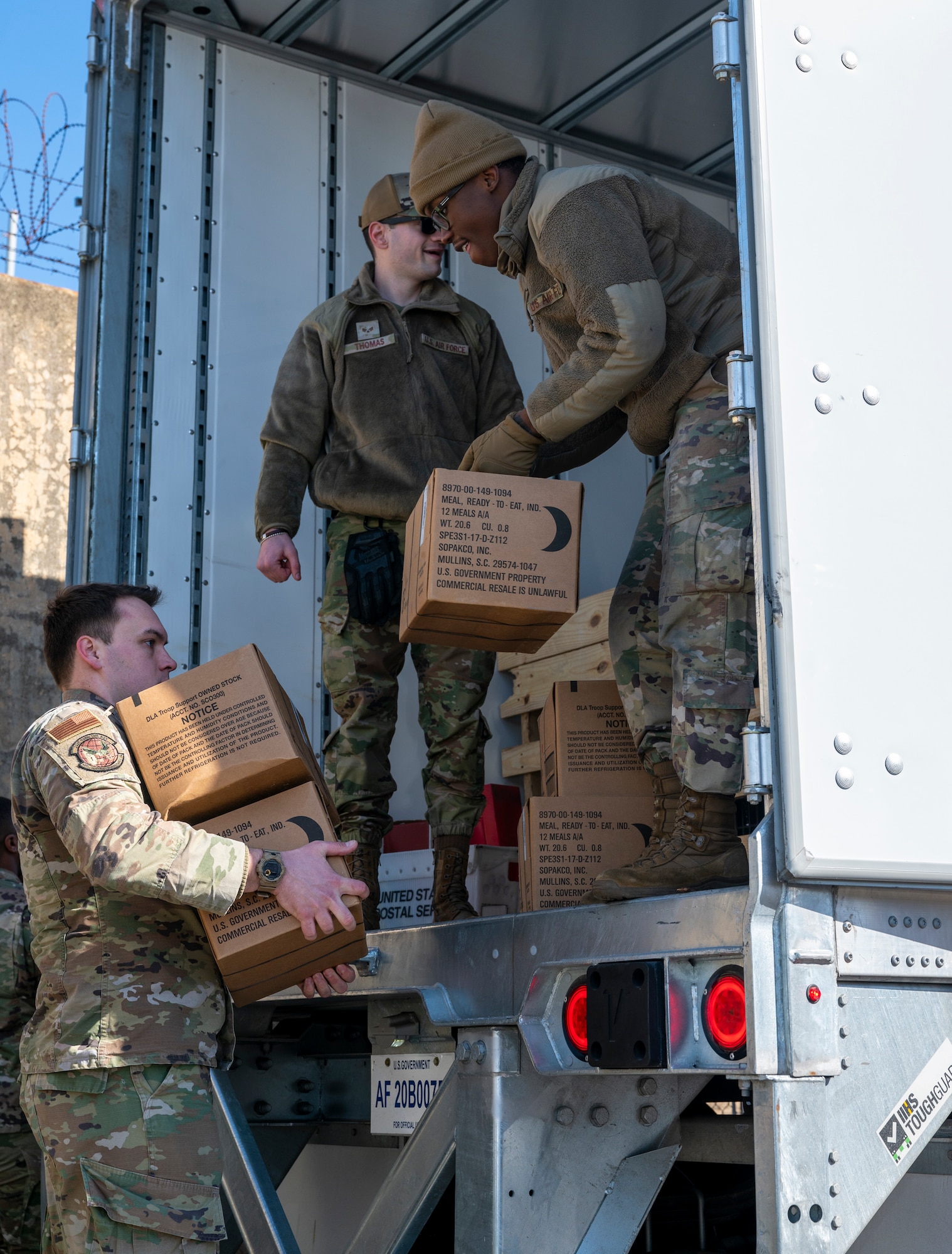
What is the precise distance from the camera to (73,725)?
247 cm

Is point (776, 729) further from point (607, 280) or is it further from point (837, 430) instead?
point (607, 280)

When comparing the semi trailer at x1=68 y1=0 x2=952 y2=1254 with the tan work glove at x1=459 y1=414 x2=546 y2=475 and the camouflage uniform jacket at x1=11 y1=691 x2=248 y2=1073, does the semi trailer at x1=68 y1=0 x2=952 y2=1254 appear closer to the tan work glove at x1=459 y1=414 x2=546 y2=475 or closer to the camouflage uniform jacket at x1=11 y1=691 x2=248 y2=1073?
the camouflage uniform jacket at x1=11 y1=691 x2=248 y2=1073

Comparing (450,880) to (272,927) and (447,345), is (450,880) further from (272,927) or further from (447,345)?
(447,345)

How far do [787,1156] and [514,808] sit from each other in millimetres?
2326

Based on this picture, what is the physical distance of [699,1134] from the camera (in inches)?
101

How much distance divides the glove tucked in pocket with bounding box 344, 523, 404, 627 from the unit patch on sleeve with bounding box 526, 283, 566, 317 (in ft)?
2.88

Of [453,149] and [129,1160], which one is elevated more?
[453,149]

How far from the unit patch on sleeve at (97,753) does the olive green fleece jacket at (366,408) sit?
125 centimetres

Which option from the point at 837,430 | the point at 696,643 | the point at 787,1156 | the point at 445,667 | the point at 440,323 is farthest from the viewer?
the point at 440,323

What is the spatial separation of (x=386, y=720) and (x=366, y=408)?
0.88m

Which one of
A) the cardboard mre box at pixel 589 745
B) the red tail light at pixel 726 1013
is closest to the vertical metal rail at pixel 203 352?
the cardboard mre box at pixel 589 745

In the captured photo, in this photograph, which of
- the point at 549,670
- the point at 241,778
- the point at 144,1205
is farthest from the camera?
the point at 549,670

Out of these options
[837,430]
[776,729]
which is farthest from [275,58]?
[776,729]

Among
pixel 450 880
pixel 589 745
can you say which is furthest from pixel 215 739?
pixel 450 880
